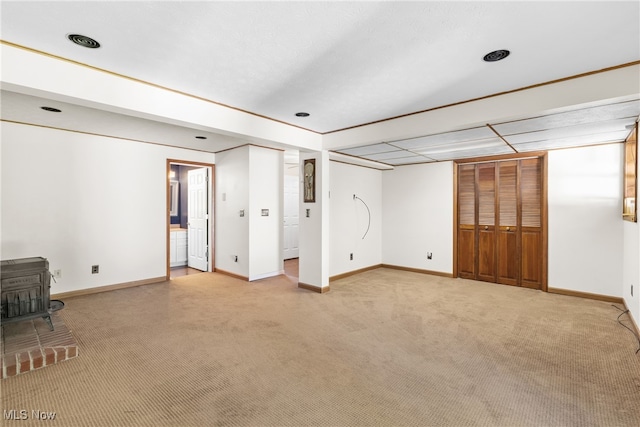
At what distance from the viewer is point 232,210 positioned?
585cm

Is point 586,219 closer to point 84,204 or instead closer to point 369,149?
point 369,149

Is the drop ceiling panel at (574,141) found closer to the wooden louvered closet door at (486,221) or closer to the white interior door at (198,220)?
the wooden louvered closet door at (486,221)

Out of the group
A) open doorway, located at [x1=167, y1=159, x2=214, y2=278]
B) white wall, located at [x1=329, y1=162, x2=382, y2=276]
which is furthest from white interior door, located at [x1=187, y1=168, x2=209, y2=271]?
white wall, located at [x1=329, y1=162, x2=382, y2=276]

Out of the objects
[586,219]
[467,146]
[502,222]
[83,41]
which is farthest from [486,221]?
[83,41]

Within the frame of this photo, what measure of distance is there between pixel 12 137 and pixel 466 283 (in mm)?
7067

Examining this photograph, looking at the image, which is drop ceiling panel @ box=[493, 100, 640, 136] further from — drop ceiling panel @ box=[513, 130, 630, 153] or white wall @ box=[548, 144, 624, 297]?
white wall @ box=[548, 144, 624, 297]

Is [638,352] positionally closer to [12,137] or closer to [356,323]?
[356,323]

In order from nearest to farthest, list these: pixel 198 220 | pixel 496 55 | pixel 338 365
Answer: pixel 496 55 → pixel 338 365 → pixel 198 220

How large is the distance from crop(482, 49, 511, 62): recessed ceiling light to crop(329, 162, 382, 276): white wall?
11.5 feet

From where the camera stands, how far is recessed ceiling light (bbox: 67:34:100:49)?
212 centimetres

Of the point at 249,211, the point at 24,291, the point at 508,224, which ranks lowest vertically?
the point at 24,291

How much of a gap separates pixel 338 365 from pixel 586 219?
440cm


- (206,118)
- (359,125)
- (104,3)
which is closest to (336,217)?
(359,125)

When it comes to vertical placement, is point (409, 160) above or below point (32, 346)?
above
